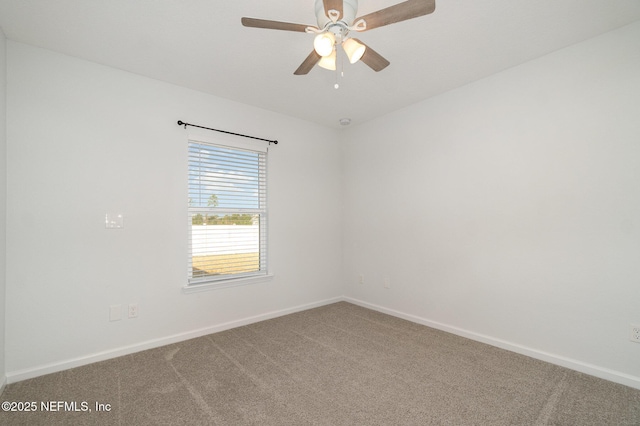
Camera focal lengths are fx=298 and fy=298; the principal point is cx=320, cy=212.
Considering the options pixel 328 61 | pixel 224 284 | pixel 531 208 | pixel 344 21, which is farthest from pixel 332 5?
pixel 224 284

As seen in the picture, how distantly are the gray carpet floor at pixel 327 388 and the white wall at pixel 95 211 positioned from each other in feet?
0.95

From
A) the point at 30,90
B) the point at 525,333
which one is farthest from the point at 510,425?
the point at 30,90

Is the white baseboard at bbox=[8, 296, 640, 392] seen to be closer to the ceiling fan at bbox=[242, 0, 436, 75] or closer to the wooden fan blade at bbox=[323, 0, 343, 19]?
the ceiling fan at bbox=[242, 0, 436, 75]

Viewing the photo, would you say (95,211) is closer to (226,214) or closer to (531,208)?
(226,214)

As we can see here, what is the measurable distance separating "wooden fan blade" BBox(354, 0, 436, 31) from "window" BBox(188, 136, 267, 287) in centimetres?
220

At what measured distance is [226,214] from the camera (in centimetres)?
343

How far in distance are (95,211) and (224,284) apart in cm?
141

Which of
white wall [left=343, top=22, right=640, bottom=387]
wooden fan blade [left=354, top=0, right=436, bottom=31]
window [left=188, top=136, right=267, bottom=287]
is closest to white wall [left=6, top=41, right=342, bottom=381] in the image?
window [left=188, top=136, right=267, bottom=287]

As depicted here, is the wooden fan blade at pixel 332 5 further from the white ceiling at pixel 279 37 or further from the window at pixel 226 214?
the window at pixel 226 214

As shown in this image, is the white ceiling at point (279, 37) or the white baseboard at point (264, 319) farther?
the white baseboard at point (264, 319)

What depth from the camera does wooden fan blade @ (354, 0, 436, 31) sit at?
151 cm

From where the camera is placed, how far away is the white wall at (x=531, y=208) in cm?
221

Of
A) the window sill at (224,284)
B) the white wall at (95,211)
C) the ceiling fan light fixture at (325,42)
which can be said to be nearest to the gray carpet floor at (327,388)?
the white wall at (95,211)

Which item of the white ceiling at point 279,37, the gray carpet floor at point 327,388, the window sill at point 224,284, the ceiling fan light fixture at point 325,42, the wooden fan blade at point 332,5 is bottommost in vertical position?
the gray carpet floor at point 327,388
